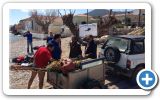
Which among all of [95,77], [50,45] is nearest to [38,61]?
[50,45]

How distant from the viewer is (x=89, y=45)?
10062 mm

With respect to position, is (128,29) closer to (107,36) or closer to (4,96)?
(107,36)

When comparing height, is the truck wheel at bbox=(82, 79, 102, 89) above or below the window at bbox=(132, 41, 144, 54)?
below

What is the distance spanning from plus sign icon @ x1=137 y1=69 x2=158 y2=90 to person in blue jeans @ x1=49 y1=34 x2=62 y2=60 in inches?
66.6

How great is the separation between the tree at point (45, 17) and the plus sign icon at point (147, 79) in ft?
6.68

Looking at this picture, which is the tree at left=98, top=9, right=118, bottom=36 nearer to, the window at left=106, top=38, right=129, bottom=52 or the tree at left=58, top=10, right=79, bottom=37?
the window at left=106, top=38, right=129, bottom=52

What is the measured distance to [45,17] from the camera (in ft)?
30.8

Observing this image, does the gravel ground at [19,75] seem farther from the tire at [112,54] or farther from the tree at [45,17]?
the tire at [112,54]

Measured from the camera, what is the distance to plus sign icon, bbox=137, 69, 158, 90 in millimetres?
8704

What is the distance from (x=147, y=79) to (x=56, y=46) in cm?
218

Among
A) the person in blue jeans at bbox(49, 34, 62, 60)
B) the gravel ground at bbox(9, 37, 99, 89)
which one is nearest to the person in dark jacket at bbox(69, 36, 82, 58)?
the gravel ground at bbox(9, 37, 99, 89)

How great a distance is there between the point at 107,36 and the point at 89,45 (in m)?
0.47

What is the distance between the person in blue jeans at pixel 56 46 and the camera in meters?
9.60
